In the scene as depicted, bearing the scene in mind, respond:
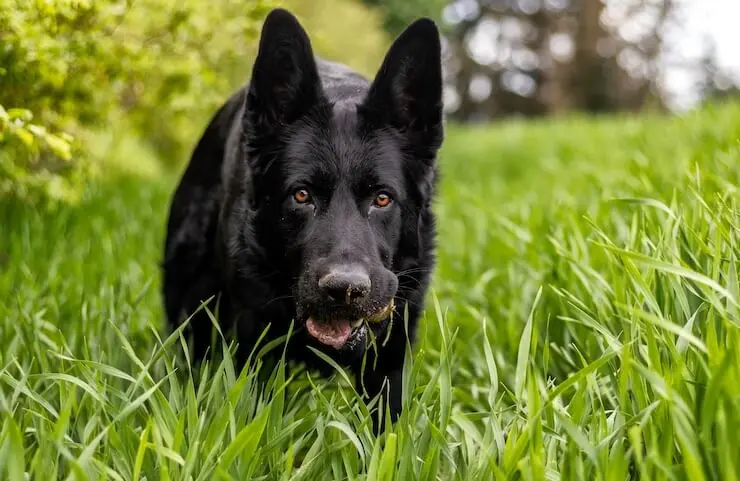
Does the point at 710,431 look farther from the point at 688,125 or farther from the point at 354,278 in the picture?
the point at 688,125

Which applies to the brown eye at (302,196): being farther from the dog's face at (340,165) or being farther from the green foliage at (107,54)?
the green foliage at (107,54)

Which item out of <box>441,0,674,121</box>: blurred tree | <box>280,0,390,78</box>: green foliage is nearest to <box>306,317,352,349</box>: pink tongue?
<box>280,0,390,78</box>: green foliage

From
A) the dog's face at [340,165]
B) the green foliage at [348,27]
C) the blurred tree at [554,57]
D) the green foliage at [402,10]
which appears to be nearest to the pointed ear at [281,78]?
the dog's face at [340,165]

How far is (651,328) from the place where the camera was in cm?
203

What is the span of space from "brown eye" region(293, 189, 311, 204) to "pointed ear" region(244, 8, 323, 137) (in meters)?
0.30

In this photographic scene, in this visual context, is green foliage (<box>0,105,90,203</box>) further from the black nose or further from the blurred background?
the black nose

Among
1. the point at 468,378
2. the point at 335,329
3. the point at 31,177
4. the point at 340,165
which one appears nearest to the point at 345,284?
the point at 335,329

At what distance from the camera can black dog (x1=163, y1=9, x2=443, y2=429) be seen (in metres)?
2.58

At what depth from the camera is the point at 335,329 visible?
2.57 metres

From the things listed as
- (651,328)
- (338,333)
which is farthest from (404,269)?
(651,328)

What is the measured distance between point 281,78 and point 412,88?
0.50m

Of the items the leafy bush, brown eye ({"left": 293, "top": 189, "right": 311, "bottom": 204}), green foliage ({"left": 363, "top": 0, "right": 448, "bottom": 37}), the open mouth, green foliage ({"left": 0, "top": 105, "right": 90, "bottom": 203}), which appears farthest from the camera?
green foliage ({"left": 363, "top": 0, "right": 448, "bottom": 37})

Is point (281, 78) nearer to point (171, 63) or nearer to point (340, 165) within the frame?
point (340, 165)

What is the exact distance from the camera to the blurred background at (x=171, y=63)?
3229 mm
